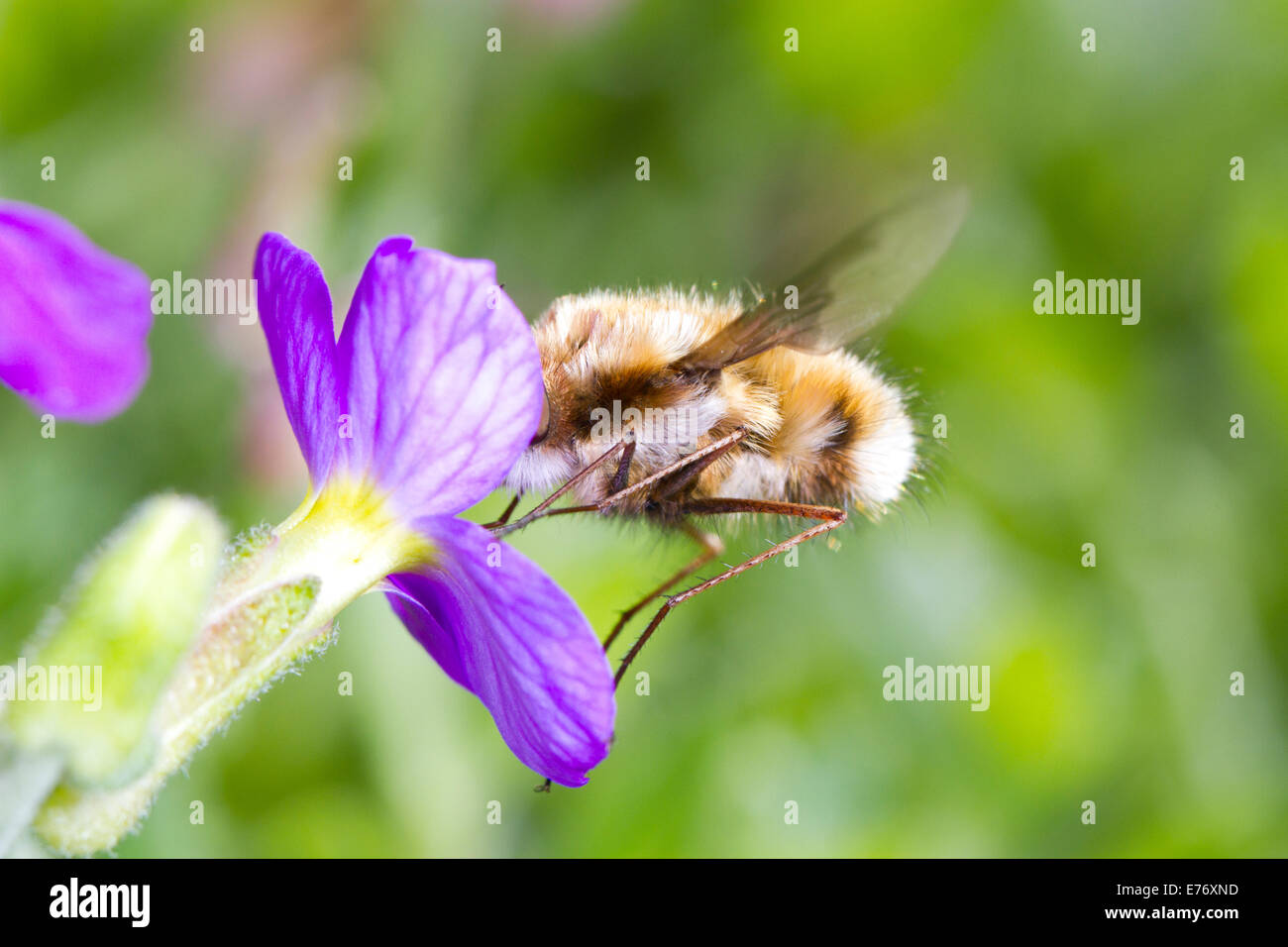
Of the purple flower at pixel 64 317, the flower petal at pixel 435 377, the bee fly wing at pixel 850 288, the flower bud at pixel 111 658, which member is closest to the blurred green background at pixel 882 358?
the bee fly wing at pixel 850 288

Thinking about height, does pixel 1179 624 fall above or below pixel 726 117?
below

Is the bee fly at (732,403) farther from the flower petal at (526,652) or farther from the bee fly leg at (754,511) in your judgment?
the flower petal at (526,652)

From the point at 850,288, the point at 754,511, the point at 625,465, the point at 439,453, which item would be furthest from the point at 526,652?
the point at 850,288

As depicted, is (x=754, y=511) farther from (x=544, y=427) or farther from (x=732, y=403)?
(x=544, y=427)

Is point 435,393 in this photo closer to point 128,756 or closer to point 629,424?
point 629,424

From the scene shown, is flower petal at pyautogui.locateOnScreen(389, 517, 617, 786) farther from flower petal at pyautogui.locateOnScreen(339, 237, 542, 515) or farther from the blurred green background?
the blurred green background

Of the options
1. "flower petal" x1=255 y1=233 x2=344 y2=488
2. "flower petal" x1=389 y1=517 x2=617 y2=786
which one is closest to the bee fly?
"flower petal" x1=389 y1=517 x2=617 y2=786

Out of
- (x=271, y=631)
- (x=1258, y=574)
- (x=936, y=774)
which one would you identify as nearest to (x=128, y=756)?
(x=271, y=631)

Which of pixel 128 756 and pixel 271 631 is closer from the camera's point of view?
pixel 128 756
